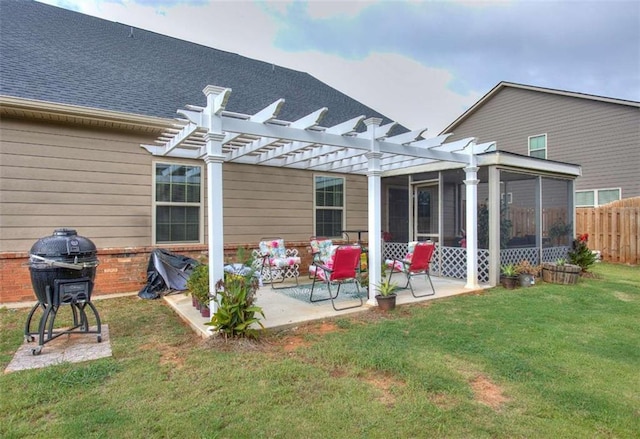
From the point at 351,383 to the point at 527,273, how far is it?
5.50m

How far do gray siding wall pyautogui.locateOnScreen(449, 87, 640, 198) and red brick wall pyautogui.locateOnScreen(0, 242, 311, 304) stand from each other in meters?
13.0

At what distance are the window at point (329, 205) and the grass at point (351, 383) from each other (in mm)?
4241

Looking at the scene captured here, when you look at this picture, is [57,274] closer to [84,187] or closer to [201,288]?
[201,288]

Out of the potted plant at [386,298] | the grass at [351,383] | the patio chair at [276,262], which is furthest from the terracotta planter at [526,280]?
the patio chair at [276,262]

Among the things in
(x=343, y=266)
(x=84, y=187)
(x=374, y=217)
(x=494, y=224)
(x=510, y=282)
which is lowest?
(x=510, y=282)

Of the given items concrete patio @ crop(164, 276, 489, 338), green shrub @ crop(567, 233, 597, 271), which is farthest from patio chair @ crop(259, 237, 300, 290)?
green shrub @ crop(567, 233, 597, 271)

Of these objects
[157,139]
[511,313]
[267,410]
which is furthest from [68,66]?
[511,313]

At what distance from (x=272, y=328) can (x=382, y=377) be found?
160 centimetres

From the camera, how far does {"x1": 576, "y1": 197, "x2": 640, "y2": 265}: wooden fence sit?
9.99 m

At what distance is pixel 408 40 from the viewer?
10594 millimetres

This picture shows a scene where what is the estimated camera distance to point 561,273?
7.06 m

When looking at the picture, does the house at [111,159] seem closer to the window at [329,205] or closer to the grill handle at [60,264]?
the window at [329,205]

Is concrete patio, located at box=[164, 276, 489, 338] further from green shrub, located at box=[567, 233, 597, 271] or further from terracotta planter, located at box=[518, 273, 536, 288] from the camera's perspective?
green shrub, located at box=[567, 233, 597, 271]

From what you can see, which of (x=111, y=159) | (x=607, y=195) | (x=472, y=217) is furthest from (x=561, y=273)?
(x=111, y=159)
